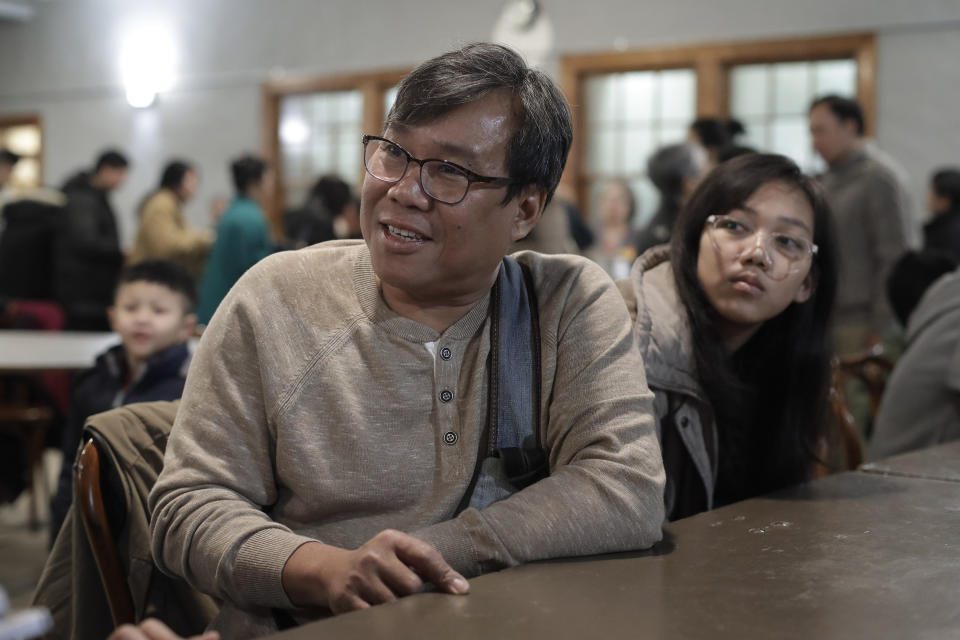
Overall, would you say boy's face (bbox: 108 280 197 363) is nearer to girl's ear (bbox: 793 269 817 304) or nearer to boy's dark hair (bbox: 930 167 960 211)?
girl's ear (bbox: 793 269 817 304)

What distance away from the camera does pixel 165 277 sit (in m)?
2.89

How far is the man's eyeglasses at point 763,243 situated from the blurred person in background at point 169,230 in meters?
4.18

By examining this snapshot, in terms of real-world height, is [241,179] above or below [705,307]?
above

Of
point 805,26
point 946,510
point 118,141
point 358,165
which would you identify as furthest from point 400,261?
point 118,141

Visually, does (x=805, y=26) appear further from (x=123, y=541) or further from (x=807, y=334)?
(x=123, y=541)

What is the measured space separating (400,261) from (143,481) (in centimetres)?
49

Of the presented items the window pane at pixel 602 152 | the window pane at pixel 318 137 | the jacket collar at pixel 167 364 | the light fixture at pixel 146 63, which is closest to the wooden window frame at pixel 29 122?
the light fixture at pixel 146 63

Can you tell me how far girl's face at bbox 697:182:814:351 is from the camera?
1.90 meters

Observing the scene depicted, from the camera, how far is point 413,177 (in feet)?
4.58

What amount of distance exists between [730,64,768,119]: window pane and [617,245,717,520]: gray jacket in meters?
5.89

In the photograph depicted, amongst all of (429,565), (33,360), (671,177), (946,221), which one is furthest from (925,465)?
(946,221)

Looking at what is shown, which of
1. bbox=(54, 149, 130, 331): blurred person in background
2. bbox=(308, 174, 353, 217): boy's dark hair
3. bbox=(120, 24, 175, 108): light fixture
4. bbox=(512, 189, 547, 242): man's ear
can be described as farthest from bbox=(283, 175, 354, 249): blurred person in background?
bbox=(120, 24, 175, 108): light fixture

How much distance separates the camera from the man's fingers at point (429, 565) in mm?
1119

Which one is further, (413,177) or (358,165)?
(358,165)
